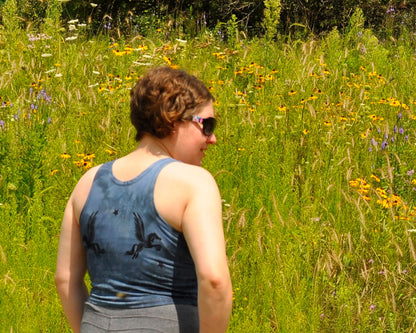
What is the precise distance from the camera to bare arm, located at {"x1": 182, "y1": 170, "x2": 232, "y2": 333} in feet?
5.52

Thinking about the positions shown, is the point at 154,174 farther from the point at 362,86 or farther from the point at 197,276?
the point at 362,86

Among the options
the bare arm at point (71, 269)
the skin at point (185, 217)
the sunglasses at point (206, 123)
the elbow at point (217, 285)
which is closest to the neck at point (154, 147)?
the skin at point (185, 217)

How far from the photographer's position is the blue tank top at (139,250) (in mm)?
1803

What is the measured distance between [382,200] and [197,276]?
8.20ft

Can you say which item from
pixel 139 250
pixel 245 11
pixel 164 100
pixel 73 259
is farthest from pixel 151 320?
pixel 245 11

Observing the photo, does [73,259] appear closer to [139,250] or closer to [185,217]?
[139,250]

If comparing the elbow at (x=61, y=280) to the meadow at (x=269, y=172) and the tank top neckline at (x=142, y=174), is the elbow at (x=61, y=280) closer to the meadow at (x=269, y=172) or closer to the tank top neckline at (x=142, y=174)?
the tank top neckline at (x=142, y=174)

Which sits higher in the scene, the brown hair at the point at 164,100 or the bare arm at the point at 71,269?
the brown hair at the point at 164,100

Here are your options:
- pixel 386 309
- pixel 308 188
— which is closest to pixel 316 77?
pixel 308 188

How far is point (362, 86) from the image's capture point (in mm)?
6102

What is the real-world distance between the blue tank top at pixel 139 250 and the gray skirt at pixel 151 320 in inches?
0.7

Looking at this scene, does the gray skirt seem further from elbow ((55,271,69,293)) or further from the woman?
elbow ((55,271,69,293))

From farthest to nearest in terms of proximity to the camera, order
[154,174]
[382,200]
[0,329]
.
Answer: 1. [382,200]
2. [0,329]
3. [154,174]

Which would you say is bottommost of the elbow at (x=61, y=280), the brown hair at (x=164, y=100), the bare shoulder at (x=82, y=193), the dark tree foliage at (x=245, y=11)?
the dark tree foliage at (x=245, y=11)
